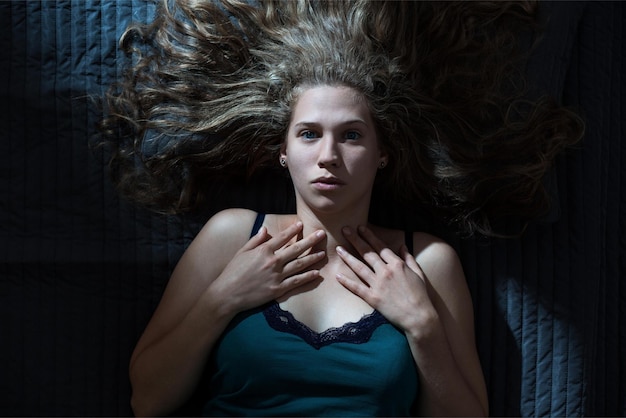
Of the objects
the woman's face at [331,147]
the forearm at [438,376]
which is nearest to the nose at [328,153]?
the woman's face at [331,147]

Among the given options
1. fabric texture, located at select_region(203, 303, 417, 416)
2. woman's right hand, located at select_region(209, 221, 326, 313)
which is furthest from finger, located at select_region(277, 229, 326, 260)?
fabric texture, located at select_region(203, 303, 417, 416)

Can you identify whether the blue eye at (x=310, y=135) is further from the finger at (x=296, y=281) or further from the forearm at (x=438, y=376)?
the forearm at (x=438, y=376)

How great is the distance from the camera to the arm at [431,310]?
1.64 m

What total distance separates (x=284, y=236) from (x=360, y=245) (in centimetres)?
15

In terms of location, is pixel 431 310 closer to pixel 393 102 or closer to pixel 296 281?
pixel 296 281

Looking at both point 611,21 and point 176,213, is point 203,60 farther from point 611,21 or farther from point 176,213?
point 611,21

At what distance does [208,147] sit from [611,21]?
0.93 m

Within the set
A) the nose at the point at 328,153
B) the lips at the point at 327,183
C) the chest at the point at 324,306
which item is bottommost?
the chest at the point at 324,306

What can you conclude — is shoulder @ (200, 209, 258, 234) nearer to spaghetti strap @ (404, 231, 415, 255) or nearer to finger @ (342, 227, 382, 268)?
finger @ (342, 227, 382, 268)

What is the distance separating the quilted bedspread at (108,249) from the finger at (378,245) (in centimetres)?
18

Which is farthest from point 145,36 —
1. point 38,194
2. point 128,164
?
point 38,194

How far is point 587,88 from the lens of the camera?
1.89 m

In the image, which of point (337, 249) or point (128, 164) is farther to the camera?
point (128, 164)

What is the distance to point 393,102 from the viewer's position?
5.74ft
